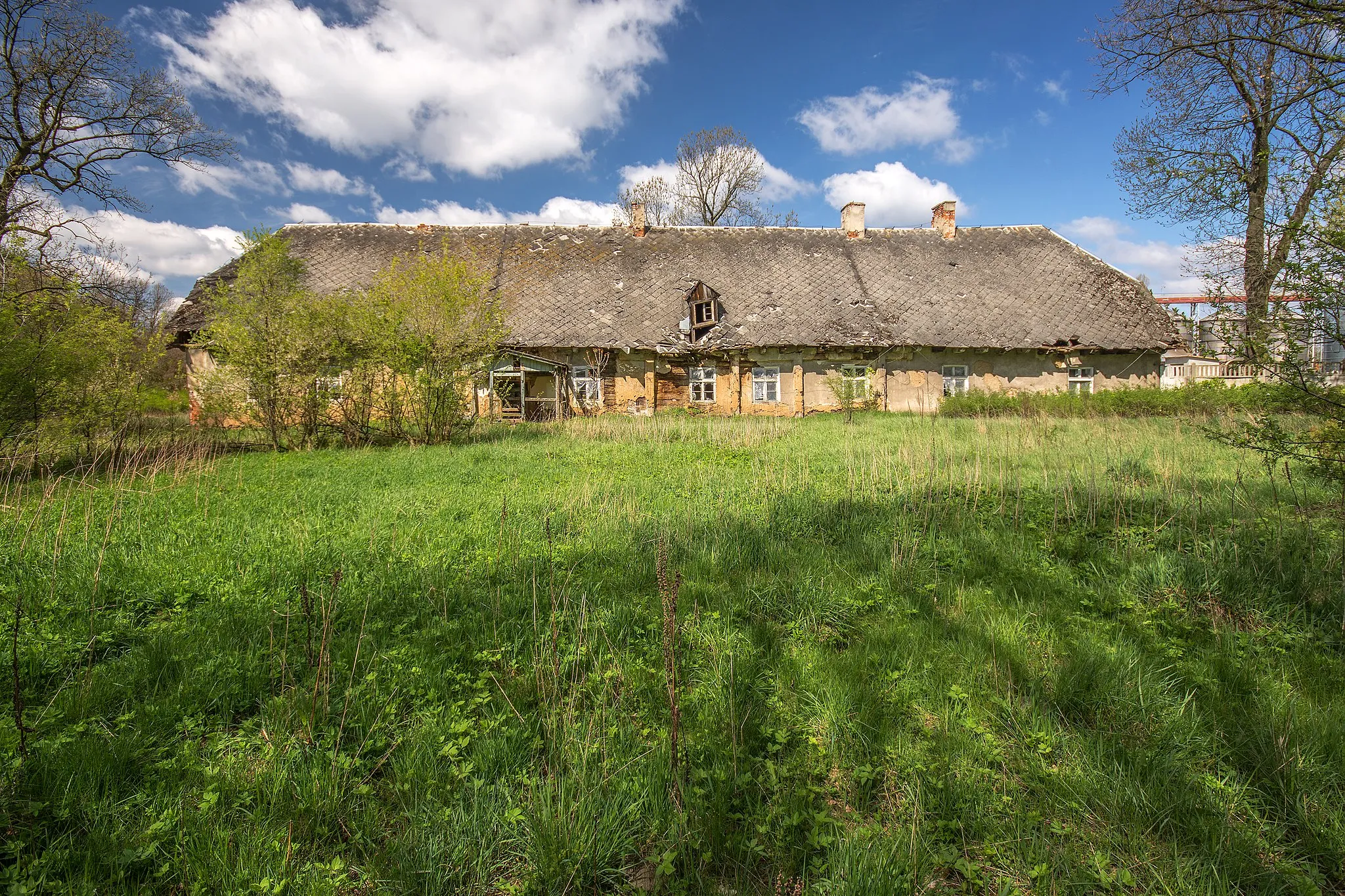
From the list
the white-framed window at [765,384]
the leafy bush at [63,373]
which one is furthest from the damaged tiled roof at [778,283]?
the leafy bush at [63,373]

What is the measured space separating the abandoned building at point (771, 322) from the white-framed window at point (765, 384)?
52 millimetres

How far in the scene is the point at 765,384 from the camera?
66.5 ft

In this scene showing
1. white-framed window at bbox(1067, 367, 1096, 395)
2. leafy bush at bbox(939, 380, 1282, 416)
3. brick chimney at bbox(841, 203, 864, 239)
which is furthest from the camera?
brick chimney at bbox(841, 203, 864, 239)

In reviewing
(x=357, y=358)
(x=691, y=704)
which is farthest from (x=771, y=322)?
(x=691, y=704)

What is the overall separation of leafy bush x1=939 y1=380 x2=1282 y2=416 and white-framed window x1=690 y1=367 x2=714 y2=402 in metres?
7.56

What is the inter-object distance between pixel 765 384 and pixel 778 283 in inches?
174

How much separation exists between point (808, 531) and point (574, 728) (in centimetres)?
318

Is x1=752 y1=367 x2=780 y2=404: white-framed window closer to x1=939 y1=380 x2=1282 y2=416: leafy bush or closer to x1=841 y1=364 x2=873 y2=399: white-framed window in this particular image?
x1=841 y1=364 x2=873 y2=399: white-framed window

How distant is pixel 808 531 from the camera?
16.6 feet

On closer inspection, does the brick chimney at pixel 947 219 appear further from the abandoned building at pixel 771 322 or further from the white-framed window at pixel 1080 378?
the white-framed window at pixel 1080 378

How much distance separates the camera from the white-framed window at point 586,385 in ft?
65.1

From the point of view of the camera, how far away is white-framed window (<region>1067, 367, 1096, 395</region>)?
20484 mm

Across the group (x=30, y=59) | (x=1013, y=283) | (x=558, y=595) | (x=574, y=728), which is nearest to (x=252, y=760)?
(x=574, y=728)

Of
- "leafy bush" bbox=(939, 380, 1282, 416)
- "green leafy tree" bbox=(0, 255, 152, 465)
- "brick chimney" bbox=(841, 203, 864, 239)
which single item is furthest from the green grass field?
"brick chimney" bbox=(841, 203, 864, 239)
